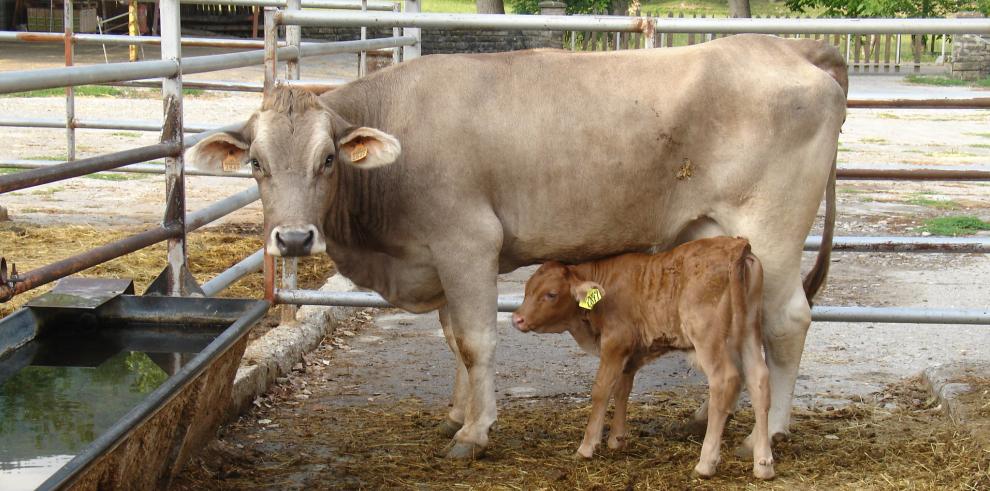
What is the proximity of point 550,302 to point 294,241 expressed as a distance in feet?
4.24

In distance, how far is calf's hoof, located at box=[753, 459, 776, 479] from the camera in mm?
4855

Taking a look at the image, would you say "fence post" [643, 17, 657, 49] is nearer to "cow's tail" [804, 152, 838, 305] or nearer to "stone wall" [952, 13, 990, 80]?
"cow's tail" [804, 152, 838, 305]

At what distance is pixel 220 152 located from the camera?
4777 millimetres

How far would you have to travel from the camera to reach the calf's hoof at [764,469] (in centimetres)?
486

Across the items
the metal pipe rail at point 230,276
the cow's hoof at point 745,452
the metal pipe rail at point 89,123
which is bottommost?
the cow's hoof at point 745,452

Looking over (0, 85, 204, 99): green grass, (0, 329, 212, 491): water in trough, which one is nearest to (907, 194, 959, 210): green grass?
(0, 329, 212, 491): water in trough

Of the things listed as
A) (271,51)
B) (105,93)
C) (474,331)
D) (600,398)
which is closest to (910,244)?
(600,398)

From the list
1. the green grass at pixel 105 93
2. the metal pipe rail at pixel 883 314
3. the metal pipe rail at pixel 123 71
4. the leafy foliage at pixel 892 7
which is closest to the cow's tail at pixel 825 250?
the metal pipe rail at pixel 883 314

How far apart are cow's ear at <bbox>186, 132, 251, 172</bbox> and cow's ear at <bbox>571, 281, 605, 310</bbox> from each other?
4.92 feet

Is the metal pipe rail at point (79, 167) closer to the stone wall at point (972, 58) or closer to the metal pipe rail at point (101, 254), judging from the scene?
the metal pipe rail at point (101, 254)

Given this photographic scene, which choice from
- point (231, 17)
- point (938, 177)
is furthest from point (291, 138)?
point (231, 17)

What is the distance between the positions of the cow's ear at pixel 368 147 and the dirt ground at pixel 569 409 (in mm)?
1320

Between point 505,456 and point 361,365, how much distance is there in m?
1.80

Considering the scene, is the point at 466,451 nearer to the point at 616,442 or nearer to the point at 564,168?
the point at 616,442
